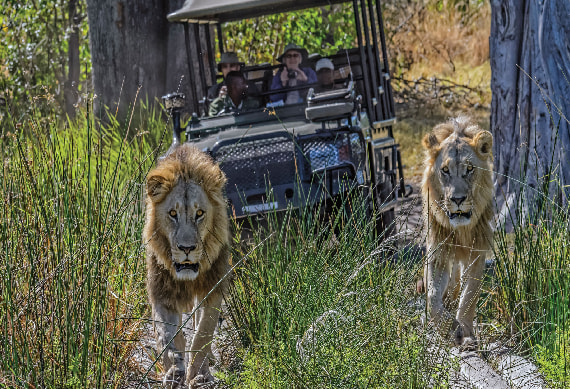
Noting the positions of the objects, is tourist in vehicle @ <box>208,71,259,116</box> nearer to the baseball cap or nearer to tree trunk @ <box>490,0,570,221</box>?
the baseball cap

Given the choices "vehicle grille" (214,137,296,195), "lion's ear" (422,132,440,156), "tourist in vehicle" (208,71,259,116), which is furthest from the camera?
"tourist in vehicle" (208,71,259,116)

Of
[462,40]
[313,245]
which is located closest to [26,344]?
[313,245]

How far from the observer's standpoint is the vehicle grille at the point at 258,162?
6.45m

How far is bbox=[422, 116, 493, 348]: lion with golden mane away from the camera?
4219 mm

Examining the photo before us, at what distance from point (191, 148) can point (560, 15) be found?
3.20 m

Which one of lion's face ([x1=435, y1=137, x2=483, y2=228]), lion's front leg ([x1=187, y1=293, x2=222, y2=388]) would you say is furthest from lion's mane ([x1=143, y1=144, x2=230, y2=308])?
lion's face ([x1=435, y1=137, x2=483, y2=228])

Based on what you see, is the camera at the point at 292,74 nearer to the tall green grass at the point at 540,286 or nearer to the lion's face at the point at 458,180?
the tall green grass at the point at 540,286

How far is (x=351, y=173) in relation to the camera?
232 inches

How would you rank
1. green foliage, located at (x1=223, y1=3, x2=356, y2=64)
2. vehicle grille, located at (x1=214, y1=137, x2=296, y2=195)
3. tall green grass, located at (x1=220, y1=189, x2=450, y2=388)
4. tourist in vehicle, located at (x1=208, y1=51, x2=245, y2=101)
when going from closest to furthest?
1. tall green grass, located at (x1=220, y1=189, x2=450, y2=388)
2. vehicle grille, located at (x1=214, y1=137, x2=296, y2=195)
3. tourist in vehicle, located at (x1=208, y1=51, x2=245, y2=101)
4. green foliage, located at (x1=223, y1=3, x2=356, y2=64)

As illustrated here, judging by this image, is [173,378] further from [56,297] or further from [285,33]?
[285,33]

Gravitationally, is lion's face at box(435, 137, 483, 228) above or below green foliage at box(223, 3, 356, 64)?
below

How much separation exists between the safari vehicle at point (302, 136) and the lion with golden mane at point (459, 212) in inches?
34.0

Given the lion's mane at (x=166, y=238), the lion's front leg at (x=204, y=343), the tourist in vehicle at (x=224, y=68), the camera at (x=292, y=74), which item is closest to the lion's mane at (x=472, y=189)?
the lion's mane at (x=166, y=238)

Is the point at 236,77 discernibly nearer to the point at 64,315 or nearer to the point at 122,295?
the point at 122,295
